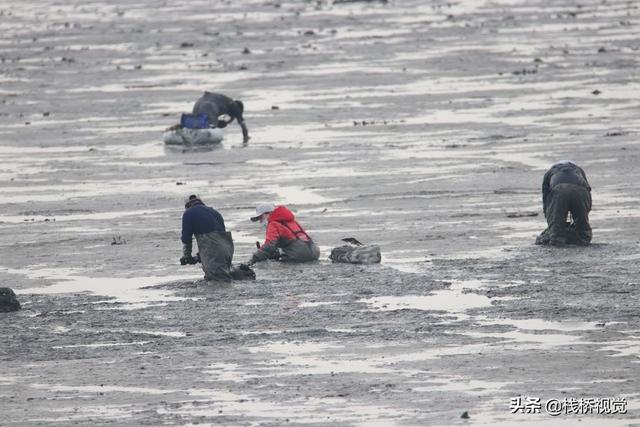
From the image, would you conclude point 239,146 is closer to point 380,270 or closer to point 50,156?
point 50,156

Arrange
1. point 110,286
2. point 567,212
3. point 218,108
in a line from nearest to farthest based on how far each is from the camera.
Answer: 1. point 110,286
2. point 567,212
3. point 218,108

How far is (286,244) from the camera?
19531 millimetres

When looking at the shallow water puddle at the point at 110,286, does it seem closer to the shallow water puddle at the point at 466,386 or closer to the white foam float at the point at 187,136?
the shallow water puddle at the point at 466,386

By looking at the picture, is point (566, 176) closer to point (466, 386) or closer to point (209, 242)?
point (209, 242)

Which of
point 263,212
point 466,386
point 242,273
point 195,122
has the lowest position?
point 466,386

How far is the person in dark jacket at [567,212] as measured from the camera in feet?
65.1

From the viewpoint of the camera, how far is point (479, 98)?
122 ft

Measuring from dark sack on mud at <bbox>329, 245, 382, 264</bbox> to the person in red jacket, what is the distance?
1.37 ft

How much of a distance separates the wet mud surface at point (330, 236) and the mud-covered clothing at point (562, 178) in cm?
68

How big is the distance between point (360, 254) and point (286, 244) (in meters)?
0.96

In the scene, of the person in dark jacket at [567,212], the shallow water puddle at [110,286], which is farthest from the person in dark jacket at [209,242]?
the person in dark jacket at [567,212]

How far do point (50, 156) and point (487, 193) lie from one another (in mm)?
9323

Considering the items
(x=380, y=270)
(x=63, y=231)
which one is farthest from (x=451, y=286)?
(x=63, y=231)

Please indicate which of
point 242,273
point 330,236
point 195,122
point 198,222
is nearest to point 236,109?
point 195,122
